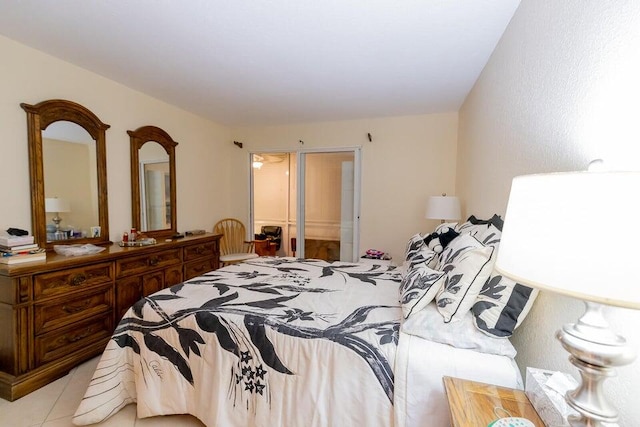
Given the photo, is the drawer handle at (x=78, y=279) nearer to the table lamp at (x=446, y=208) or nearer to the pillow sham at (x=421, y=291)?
the pillow sham at (x=421, y=291)

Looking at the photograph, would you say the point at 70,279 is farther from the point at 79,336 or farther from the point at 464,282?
the point at 464,282

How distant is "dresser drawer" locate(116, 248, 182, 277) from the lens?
240 centimetres

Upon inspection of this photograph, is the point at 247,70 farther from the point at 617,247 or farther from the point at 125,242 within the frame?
the point at 617,247

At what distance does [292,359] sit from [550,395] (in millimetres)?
969

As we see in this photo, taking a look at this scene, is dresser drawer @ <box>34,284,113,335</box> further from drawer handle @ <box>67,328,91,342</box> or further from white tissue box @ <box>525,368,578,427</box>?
white tissue box @ <box>525,368,578,427</box>

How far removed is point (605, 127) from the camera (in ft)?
2.94

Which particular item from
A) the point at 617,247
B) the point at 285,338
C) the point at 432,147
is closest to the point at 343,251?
the point at 432,147

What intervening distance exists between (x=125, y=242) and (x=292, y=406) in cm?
227

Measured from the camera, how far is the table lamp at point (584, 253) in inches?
20.3

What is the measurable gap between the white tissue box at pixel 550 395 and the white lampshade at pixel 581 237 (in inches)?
19.1

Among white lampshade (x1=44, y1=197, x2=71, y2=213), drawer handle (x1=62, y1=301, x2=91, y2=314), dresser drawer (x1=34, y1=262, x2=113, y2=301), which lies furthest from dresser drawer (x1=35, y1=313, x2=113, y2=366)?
white lampshade (x1=44, y1=197, x2=71, y2=213)

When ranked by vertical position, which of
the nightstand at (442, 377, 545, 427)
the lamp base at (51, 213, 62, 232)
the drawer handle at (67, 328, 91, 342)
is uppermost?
the lamp base at (51, 213, 62, 232)

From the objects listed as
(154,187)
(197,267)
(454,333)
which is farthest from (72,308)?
(454,333)

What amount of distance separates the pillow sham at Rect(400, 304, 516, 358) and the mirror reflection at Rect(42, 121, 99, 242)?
2.77 m
